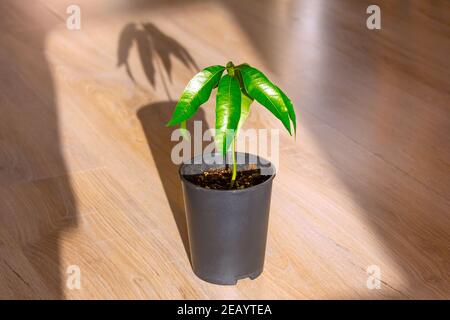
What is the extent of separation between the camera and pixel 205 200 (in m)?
1.77

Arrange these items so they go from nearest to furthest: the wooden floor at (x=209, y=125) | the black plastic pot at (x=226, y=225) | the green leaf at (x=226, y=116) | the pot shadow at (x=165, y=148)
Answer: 1. the green leaf at (x=226, y=116)
2. the black plastic pot at (x=226, y=225)
3. the wooden floor at (x=209, y=125)
4. the pot shadow at (x=165, y=148)

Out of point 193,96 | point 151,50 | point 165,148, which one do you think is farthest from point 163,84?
point 193,96

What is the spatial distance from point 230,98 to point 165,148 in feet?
2.93

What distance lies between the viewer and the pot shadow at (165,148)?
217cm

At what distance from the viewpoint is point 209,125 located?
264cm

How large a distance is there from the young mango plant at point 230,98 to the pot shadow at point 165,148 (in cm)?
46

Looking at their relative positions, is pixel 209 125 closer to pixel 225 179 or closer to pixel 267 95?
pixel 225 179

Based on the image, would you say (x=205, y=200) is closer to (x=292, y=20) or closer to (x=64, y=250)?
(x=64, y=250)

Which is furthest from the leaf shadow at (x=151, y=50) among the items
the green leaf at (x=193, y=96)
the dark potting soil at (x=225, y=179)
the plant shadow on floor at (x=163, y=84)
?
the green leaf at (x=193, y=96)

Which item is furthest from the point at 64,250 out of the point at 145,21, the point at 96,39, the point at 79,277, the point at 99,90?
the point at 145,21

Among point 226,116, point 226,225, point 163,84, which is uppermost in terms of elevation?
point 226,116

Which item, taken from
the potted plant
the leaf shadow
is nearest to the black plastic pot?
the potted plant

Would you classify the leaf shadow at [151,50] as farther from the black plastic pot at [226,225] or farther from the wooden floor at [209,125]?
the black plastic pot at [226,225]
